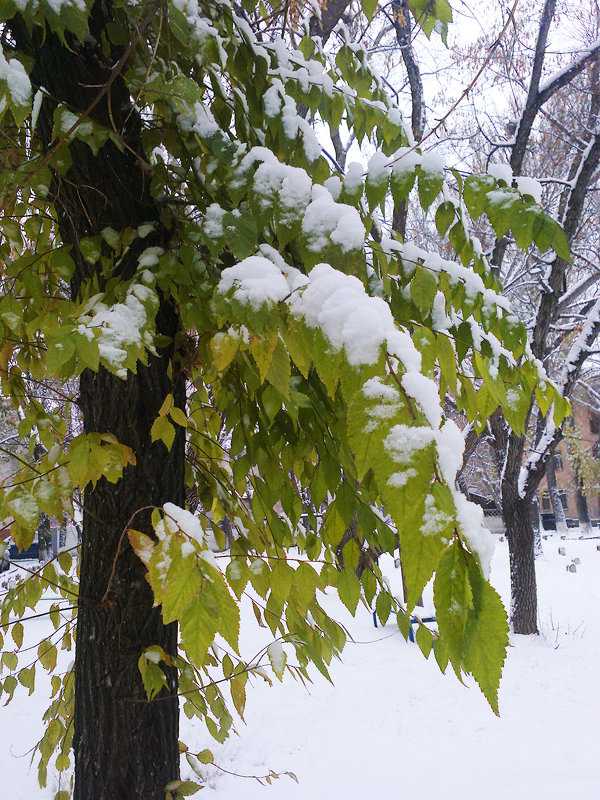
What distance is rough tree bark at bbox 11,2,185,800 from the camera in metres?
1.56

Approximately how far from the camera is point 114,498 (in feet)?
5.41

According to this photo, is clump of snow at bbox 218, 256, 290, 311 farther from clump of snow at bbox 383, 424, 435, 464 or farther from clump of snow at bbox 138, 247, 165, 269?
clump of snow at bbox 138, 247, 165, 269

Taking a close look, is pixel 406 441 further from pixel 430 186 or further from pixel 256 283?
pixel 430 186

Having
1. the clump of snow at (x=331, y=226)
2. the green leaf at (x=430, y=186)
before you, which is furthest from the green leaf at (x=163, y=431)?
the green leaf at (x=430, y=186)

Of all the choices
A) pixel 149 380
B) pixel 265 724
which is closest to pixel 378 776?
pixel 265 724

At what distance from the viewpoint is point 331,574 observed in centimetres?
169

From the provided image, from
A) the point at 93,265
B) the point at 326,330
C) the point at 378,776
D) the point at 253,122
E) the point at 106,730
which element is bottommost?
the point at 378,776

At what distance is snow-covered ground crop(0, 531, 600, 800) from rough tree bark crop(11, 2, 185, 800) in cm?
162

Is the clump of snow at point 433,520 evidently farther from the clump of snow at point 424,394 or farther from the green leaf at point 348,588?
the green leaf at point 348,588

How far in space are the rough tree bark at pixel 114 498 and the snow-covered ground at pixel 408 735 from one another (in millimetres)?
1624

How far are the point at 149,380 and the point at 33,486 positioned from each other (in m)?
0.43

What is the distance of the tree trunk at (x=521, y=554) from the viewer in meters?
8.04

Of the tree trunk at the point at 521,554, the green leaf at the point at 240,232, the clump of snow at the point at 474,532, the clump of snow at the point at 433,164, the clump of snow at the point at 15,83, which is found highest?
the clump of snow at the point at 15,83

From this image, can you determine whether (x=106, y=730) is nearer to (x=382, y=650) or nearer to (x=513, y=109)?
(x=382, y=650)
